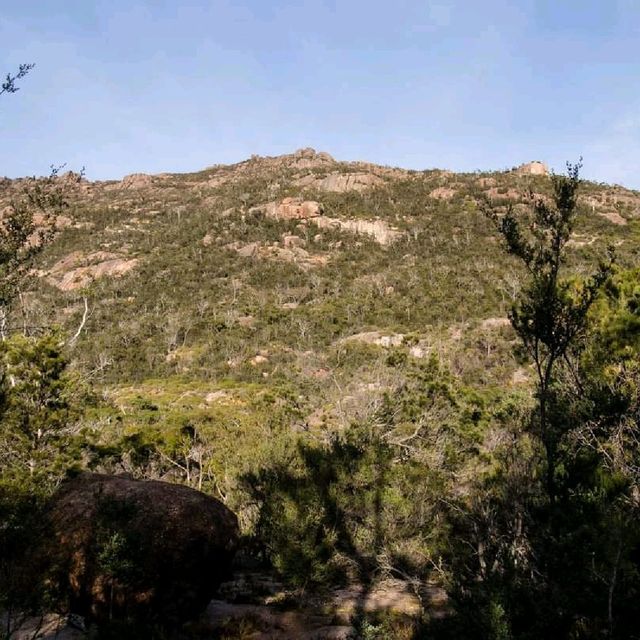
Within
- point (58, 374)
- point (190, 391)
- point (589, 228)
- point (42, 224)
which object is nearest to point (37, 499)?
point (42, 224)

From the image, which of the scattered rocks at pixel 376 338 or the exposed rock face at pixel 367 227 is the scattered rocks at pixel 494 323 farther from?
the exposed rock face at pixel 367 227

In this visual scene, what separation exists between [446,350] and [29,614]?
1568 inches

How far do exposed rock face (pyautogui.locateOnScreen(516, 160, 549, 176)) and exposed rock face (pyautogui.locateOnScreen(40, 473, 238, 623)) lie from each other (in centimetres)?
10603

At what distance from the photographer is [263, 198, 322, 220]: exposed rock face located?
3602 inches

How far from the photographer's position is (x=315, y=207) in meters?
91.9

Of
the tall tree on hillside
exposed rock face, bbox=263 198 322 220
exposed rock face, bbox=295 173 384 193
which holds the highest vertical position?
exposed rock face, bbox=295 173 384 193

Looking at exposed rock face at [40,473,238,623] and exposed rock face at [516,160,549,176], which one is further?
exposed rock face at [516,160,549,176]

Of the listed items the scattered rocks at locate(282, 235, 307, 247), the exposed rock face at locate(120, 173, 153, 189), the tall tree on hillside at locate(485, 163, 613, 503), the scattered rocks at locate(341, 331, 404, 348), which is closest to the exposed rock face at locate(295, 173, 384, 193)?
the scattered rocks at locate(282, 235, 307, 247)

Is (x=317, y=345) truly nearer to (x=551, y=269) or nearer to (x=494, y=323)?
(x=494, y=323)

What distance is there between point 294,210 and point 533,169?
5245 cm

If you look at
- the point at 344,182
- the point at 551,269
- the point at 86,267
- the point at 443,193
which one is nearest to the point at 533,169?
the point at 443,193

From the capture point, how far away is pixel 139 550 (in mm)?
7285

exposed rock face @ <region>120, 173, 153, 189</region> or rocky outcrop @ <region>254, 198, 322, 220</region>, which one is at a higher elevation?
exposed rock face @ <region>120, 173, 153, 189</region>

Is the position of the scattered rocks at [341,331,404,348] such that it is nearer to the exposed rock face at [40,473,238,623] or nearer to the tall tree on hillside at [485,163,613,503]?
the tall tree on hillside at [485,163,613,503]
